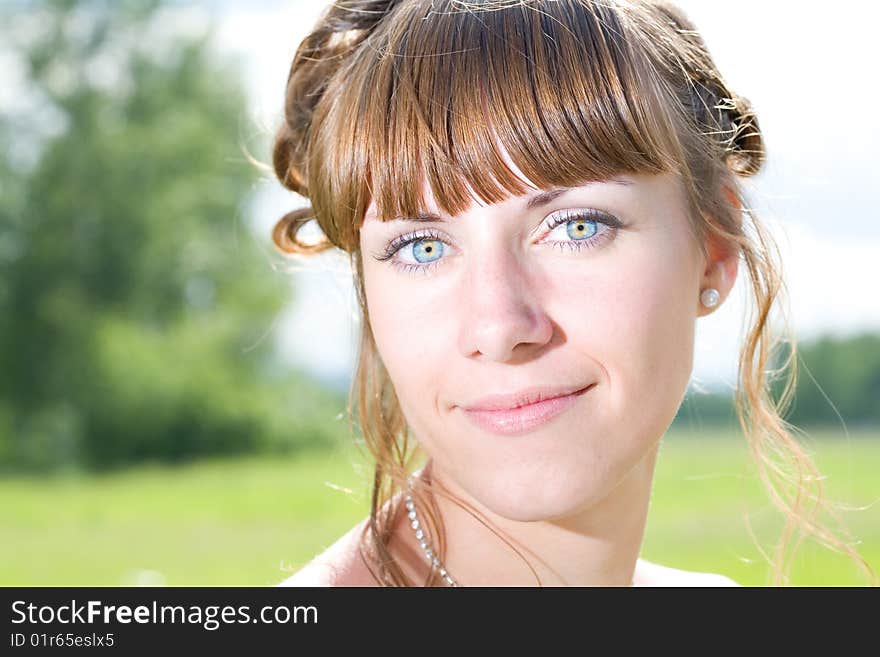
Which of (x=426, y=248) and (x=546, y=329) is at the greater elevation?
(x=426, y=248)

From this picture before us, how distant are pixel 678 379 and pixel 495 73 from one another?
0.56m

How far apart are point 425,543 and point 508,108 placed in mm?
810

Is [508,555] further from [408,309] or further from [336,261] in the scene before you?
[336,261]

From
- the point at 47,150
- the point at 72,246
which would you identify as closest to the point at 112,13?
the point at 47,150

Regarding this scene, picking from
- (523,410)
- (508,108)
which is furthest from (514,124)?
(523,410)

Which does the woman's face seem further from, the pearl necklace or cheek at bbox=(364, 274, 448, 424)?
the pearl necklace

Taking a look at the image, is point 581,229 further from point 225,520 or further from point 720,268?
point 225,520

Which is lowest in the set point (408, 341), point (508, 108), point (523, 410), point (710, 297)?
point (523, 410)

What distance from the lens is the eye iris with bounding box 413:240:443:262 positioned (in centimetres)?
152

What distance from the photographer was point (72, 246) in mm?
13594

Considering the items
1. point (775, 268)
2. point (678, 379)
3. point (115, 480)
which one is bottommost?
point (678, 379)

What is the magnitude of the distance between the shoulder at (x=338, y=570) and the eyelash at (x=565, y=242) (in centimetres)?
55

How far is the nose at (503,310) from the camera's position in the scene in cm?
138

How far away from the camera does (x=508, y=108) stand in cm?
141
